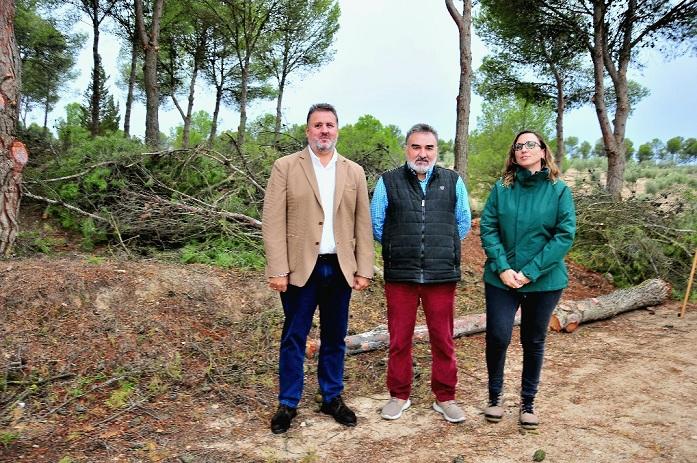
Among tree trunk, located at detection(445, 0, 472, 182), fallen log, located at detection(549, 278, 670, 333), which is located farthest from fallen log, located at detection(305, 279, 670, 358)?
tree trunk, located at detection(445, 0, 472, 182)

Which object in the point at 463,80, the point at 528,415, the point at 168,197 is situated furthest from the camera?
the point at 463,80

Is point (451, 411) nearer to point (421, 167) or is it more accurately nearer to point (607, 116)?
point (421, 167)

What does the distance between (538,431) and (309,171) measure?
2.23 metres

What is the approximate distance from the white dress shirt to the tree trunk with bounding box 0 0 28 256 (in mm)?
3765

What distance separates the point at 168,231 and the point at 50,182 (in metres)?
2.49

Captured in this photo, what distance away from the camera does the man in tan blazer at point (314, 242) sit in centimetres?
311

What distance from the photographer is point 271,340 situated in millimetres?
4637

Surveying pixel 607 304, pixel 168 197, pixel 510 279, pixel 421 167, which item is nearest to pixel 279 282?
pixel 421 167

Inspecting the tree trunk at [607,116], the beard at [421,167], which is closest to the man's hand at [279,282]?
the beard at [421,167]

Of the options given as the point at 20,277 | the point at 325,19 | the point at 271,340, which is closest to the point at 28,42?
the point at 325,19

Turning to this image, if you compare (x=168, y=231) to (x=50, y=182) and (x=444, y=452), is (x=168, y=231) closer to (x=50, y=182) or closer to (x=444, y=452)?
(x=50, y=182)

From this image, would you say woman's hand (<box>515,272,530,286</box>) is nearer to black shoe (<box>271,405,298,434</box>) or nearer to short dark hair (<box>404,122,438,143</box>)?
short dark hair (<box>404,122,438,143</box>)

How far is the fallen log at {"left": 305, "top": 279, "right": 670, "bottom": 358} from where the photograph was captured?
4.74 m

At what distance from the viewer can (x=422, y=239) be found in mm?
3246
